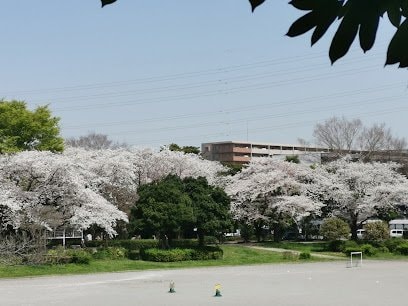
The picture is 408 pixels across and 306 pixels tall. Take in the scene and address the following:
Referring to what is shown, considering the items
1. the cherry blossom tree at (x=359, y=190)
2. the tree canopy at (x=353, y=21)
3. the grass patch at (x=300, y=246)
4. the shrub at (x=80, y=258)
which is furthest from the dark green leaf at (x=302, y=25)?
the cherry blossom tree at (x=359, y=190)

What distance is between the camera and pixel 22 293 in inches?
740

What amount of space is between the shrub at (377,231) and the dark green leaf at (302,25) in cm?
3940

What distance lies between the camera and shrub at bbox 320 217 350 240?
3847 cm

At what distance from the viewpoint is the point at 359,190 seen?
41156mm

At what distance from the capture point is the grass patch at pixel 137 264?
24.9 meters

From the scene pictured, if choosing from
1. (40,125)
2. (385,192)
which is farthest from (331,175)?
(40,125)

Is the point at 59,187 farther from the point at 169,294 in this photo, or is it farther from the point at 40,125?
the point at 169,294

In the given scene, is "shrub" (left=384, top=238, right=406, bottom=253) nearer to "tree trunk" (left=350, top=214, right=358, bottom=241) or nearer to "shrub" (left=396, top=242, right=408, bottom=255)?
"shrub" (left=396, top=242, right=408, bottom=255)

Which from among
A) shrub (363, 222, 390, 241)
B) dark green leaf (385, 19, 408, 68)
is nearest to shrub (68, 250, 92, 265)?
shrub (363, 222, 390, 241)

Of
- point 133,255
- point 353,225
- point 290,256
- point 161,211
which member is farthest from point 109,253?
point 353,225

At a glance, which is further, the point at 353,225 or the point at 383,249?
the point at 353,225

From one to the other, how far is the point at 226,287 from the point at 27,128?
1659cm

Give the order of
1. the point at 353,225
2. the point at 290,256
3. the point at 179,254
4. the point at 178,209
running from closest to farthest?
the point at 178,209
the point at 179,254
the point at 290,256
the point at 353,225

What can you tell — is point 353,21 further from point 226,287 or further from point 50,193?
point 50,193
